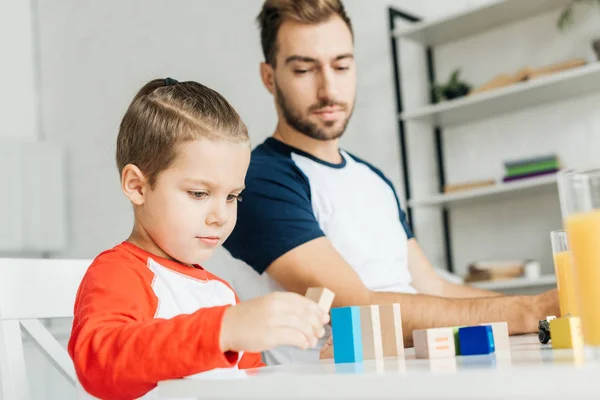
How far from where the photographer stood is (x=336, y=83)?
1.69 metres

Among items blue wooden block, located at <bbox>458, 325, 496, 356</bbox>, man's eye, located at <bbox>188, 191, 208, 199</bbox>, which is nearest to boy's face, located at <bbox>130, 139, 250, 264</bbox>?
man's eye, located at <bbox>188, 191, 208, 199</bbox>

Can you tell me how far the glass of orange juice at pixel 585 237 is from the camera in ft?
1.72

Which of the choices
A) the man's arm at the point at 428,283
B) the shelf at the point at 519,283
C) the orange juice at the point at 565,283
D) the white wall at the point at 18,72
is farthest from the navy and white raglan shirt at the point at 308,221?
the white wall at the point at 18,72

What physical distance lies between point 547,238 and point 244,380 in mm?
2810

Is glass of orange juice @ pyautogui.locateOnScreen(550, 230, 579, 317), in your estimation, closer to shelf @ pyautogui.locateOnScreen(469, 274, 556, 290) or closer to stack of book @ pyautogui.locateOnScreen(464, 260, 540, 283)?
shelf @ pyautogui.locateOnScreen(469, 274, 556, 290)

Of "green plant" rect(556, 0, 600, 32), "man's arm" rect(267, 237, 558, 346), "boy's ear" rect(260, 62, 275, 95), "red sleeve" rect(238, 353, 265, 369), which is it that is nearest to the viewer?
"red sleeve" rect(238, 353, 265, 369)

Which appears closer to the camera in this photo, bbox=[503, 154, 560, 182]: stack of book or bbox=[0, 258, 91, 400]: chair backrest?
bbox=[0, 258, 91, 400]: chair backrest

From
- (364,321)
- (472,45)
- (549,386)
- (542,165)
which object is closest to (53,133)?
(472,45)

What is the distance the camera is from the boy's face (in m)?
0.94

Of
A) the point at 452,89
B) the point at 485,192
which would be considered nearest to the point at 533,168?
the point at 485,192

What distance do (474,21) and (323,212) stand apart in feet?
6.78

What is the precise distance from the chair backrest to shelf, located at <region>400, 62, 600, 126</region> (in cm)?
226

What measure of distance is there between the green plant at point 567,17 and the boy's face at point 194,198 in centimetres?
247

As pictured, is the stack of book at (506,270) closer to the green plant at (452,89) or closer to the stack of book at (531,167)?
the stack of book at (531,167)
